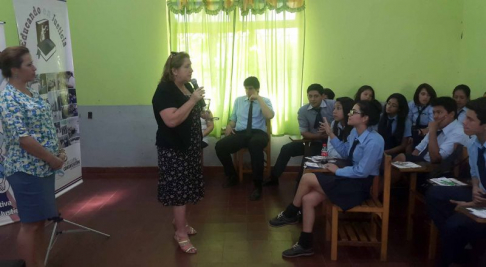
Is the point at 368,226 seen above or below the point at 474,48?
below

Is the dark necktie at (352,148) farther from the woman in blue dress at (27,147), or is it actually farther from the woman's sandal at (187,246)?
the woman in blue dress at (27,147)

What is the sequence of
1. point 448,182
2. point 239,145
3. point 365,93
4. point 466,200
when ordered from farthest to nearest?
point 239,145 < point 365,93 < point 448,182 < point 466,200

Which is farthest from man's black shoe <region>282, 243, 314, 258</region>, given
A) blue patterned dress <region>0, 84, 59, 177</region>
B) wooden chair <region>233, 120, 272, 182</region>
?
wooden chair <region>233, 120, 272, 182</region>

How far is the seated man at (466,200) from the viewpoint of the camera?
223 cm

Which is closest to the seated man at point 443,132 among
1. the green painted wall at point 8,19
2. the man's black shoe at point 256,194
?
the man's black shoe at point 256,194

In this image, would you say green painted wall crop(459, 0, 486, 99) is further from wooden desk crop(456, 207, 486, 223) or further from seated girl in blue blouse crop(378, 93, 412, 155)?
wooden desk crop(456, 207, 486, 223)

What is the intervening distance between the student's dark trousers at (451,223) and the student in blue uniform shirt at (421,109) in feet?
5.29

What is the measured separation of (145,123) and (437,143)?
3.39 metres

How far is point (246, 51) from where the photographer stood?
4590 mm

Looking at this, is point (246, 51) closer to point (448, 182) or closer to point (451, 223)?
point (448, 182)

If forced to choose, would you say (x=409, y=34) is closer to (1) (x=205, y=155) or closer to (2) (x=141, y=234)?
(1) (x=205, y=155)

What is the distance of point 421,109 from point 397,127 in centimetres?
48

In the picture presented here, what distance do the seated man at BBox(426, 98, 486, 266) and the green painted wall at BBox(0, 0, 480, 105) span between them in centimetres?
236

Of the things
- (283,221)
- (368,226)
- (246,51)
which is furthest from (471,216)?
(246,51)
